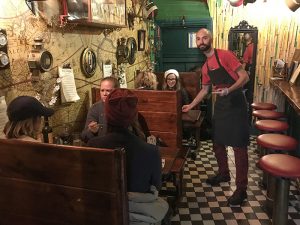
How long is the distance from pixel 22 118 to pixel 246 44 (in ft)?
17.5

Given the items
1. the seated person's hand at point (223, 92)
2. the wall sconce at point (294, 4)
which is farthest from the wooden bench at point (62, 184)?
the wall sconce at point (294, 4)

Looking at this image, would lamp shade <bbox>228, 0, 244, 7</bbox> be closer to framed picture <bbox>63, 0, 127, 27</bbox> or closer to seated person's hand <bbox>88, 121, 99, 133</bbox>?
framed picture <bbox>63, 0, 127, 27</bbox>

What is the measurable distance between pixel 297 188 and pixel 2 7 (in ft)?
12.9

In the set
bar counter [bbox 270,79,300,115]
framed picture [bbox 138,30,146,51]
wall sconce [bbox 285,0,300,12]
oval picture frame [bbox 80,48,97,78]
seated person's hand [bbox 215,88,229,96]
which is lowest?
bar counter [bbox 270,79,300,115]

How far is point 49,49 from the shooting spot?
3104 mm

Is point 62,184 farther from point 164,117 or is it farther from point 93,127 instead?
point 164,117

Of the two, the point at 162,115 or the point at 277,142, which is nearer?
the point at 277,142

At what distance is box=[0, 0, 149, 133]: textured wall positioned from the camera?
260cm

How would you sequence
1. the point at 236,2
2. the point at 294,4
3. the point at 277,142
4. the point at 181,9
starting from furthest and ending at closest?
the point at 181,9, the point at 236,2, the point at 294,4, the point at 277,142

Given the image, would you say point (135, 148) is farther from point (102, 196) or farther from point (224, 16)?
point (224, 16)

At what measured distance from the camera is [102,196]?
5.69ft

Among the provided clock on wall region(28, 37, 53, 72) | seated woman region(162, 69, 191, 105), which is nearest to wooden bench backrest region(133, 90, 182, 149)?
clock on wall region(28, 37, 53, 72)

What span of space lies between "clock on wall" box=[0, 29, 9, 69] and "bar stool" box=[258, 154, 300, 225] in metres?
2.28

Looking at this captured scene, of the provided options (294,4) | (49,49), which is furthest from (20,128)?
(294,4)
